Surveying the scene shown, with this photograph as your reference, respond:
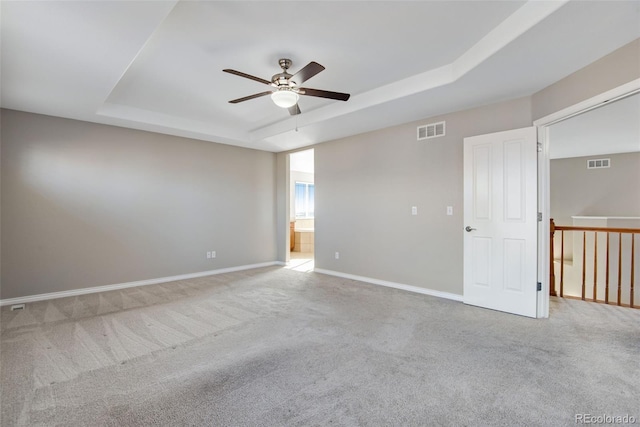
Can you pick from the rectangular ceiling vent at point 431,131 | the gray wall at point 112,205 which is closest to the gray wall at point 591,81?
the rectangular ceiling vent at point 431,131

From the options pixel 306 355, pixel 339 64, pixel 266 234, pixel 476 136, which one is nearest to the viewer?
pixel 306 355

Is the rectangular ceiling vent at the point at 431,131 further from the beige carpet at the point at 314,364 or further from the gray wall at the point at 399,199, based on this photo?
the beige carpet at the point at 314,364

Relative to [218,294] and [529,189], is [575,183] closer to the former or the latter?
[529,189]

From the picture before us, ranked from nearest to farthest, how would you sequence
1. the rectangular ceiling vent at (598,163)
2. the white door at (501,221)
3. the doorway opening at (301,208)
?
the white door at (501,221)
the rectangular ceiling vent at (598,163)
the doorway opening at (301,208)

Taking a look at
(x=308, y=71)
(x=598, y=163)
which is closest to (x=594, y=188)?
(x=598, y=163)

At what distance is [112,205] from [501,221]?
5.44 meters

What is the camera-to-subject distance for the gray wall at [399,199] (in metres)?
3.90

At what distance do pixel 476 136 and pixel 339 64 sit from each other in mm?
1917

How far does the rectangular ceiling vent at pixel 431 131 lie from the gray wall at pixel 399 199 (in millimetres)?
69

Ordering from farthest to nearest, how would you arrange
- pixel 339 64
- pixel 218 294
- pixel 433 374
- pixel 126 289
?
pixel 126 289, pixel 218 294, pixel 339 64, pixel 433 374

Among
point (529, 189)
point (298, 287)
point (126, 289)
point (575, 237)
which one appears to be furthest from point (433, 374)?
point (575, 237)

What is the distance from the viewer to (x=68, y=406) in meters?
1.81

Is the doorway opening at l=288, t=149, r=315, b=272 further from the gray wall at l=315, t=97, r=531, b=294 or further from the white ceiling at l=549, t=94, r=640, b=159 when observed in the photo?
the white ceiling at l=549, t=94, r=640, b=159

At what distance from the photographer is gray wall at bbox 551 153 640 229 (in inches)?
247
